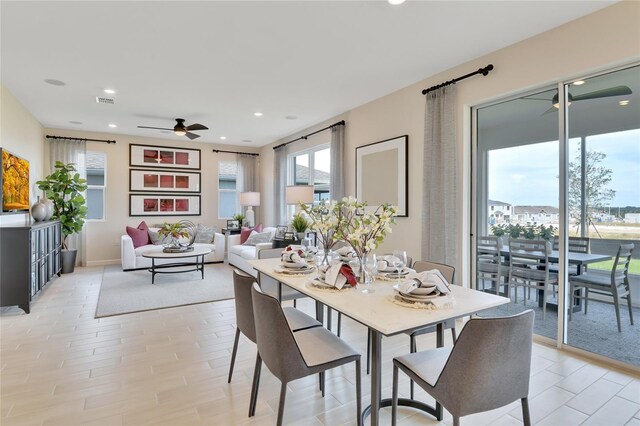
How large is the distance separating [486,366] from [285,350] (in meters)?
0.90

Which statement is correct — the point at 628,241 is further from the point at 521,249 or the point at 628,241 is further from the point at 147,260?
the point at 147,260

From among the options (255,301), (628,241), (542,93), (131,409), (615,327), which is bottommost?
(131,409)

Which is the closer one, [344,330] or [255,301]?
[255,301]

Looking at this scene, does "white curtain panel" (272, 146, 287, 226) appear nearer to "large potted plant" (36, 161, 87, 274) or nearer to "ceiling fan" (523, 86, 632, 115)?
"large potted plant" (36, 161, 87, 274)

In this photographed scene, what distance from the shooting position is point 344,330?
3.45 meters

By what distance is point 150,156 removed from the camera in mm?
7539

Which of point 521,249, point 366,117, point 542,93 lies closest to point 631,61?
point 542,93

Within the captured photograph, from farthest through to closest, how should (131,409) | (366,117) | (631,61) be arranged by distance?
(366,117) → (631,61) → (131,409)

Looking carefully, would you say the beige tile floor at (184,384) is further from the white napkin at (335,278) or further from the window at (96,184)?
the window at (96,184)

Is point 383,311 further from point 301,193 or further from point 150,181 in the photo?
point 150,181

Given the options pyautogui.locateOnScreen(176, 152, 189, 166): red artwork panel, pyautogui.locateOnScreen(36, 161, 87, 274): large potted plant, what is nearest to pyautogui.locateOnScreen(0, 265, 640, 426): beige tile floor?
pyautogui.locateOnScreen(36, 161, 87, 274): large potted plant

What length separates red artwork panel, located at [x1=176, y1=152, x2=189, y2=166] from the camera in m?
7.82

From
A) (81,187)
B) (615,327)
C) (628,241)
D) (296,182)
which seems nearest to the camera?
(628,241)

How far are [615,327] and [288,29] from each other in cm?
380
